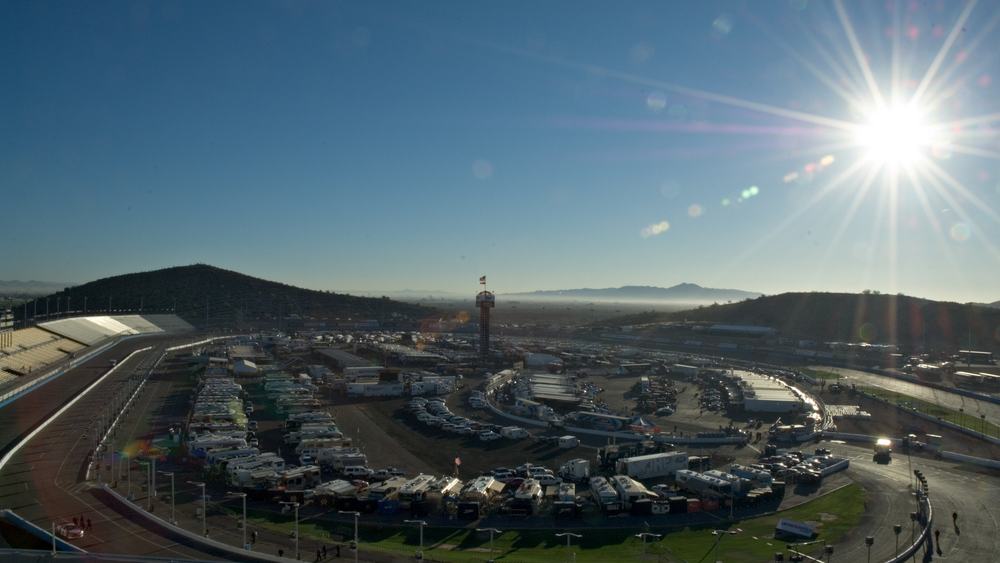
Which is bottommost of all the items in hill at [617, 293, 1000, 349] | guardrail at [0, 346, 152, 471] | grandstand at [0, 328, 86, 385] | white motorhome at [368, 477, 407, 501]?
white motorhome at [368, 477, 407, 501]

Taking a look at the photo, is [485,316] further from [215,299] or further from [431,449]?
[215,299]

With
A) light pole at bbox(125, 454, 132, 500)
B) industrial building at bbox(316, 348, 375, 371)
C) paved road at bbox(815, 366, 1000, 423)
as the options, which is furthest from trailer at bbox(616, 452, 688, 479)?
industrial building at bbox(316, 348, 375, 371)

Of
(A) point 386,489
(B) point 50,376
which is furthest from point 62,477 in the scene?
(B) point 50,376

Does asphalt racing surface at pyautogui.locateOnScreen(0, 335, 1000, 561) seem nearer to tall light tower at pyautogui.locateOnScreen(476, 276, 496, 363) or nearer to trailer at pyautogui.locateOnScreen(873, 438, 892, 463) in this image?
trailer at pyautogui.locateOnScreen(873, 438, 892, 463)

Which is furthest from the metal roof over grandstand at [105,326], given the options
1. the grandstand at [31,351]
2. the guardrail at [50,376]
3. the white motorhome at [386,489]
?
the white motorhome at [386,489]

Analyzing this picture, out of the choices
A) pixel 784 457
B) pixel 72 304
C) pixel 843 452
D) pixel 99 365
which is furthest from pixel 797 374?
pixel 72 304

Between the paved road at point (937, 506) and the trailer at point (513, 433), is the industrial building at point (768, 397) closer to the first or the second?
the paved road at point (937, 506)
